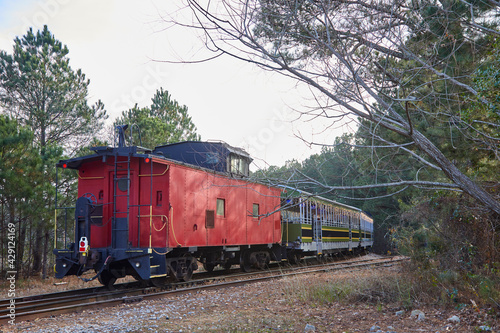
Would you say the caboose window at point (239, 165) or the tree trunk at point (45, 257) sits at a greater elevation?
the caboose window at point (239, 165)

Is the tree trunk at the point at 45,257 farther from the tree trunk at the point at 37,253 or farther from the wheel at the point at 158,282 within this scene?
the wheel at the point at 158,282

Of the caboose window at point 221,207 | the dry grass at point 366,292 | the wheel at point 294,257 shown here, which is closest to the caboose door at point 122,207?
the caboose window at point 221,207

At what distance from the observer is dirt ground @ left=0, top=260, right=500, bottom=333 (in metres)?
6.50

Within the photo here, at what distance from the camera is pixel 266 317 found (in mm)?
7344

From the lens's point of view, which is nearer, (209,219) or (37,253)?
(209,219)

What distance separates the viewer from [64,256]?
10.5m

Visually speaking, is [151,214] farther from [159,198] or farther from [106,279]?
[106,279]

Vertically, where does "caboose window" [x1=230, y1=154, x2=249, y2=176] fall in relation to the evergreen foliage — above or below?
below

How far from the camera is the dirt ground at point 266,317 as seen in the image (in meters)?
6.50

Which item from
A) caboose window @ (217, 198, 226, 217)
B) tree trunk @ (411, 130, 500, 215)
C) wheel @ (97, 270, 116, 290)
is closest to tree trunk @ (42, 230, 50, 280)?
wheel @ (97, 270, 116, 290)

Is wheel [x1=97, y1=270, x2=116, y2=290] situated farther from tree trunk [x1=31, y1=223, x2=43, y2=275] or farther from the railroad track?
tree trunk [x1=31, y1=223, x2=43, y2=275]

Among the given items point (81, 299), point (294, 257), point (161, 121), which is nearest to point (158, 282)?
point (81, 299)

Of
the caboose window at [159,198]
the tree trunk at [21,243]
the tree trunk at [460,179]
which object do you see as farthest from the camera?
the tree trunk at [21,243]

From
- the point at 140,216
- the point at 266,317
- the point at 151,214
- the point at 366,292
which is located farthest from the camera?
the point at 140,216
